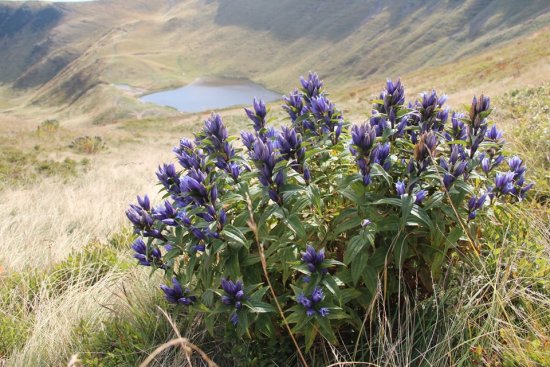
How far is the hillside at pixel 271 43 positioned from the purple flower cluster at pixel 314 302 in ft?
318

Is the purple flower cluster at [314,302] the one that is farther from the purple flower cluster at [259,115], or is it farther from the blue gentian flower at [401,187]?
the purple flower cluster at [259,115]

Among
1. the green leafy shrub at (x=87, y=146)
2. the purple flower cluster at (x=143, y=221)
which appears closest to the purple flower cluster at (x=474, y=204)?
the purple flower cluster at (x=143, y=221)

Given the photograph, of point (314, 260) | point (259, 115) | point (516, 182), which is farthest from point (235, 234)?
point (516, 182)

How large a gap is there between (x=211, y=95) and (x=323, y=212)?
322 ft

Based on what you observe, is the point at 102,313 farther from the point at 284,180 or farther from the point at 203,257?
the point at 284,180

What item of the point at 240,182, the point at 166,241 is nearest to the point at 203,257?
the point at 166,241

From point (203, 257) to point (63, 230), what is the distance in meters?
3.92

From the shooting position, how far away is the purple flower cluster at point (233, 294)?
233 centimetres

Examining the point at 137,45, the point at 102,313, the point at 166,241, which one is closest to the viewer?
the point at 166,241

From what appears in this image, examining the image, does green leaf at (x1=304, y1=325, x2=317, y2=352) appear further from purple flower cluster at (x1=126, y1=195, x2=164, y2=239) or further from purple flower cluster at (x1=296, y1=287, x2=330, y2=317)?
purple flower cluster at (x1=126, y1=195, x2=164, y2=239)

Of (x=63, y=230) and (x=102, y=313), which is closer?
(x=102, y=313)

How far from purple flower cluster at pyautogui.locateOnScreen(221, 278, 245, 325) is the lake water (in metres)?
74.4

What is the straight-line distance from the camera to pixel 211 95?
9794cm

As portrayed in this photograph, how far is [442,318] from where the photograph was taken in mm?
2738
